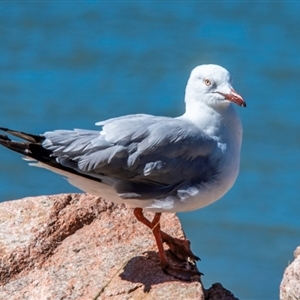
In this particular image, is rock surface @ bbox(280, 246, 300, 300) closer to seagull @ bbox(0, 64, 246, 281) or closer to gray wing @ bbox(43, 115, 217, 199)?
seagull @ bbox(0, 64, 246, 281)

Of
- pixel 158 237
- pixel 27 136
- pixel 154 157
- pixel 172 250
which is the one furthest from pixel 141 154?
pixel 172 250

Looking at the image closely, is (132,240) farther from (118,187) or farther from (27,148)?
(27,148)

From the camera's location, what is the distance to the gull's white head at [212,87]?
5488 mm

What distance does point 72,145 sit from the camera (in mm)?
5262

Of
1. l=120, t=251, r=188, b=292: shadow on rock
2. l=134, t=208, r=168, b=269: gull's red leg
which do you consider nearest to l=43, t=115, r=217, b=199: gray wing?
l=134, t=208, r=168, b=269: gull's red leg

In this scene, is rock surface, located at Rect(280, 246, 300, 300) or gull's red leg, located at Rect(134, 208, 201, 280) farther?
gull's red leg, located at Rect(134, 208, 201, 280)

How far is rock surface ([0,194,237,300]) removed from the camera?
521 centimetres

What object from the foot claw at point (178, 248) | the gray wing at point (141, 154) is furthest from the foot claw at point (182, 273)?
the gray wing at point (141, 154)

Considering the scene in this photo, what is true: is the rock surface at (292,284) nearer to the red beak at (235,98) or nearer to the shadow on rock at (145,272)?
the shadow on rock at (145,272)

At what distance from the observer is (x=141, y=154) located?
5.24 metres

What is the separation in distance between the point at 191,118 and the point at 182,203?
0.57 metres

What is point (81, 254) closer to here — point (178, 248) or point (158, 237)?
point (158, 237)

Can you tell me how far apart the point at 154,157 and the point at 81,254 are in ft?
2.48

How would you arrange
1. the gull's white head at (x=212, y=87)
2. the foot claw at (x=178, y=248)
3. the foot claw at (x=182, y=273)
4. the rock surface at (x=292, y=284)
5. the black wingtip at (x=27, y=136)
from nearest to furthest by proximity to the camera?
1. the rock surface at (x=292, y=284)
2. the black wingtip at (x=27, y=136)
3. the foot claw at (x=182, y=273)
4. the gull's white head at (x=212, y=87)
5. the foot claw at (x=178, y=248)
